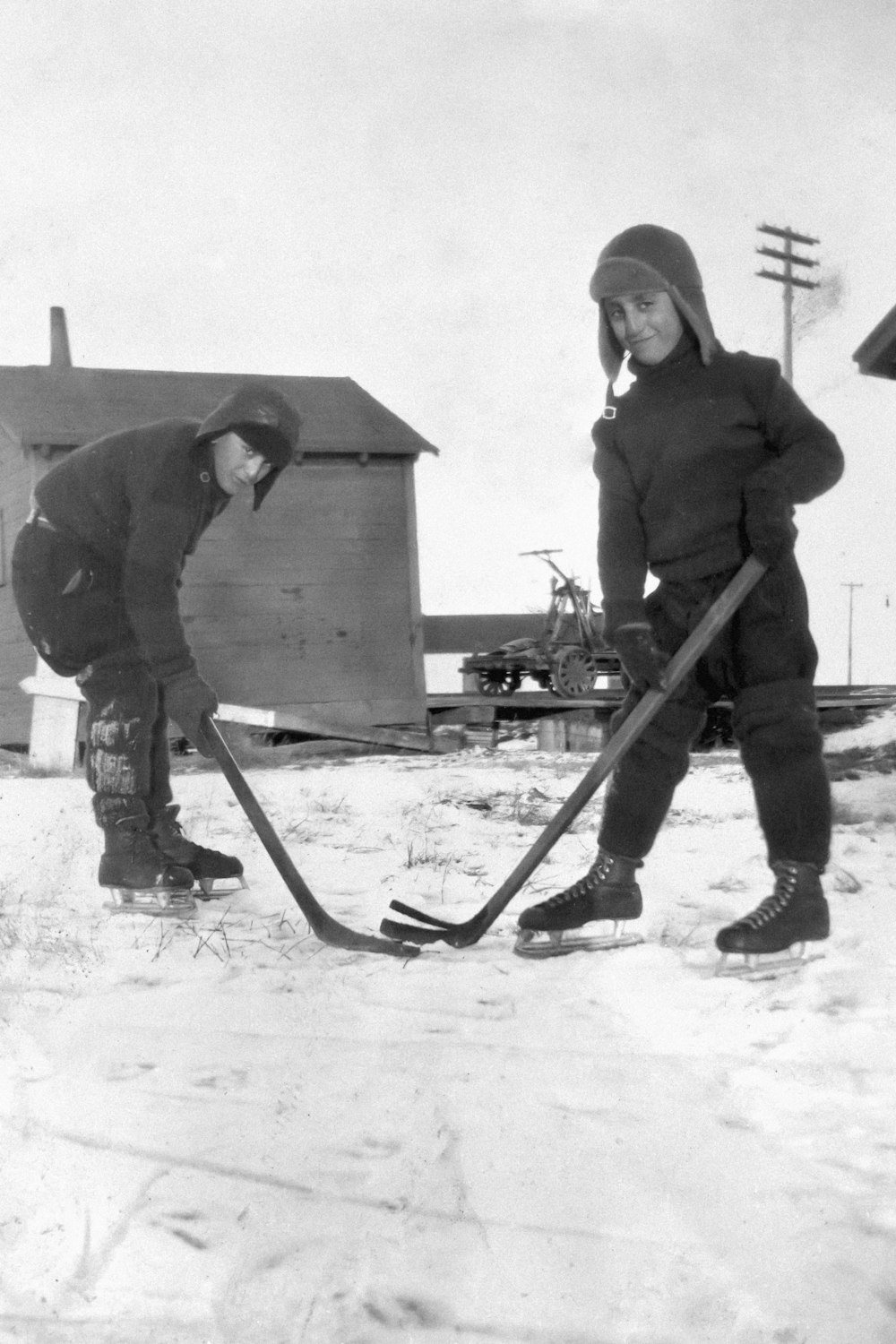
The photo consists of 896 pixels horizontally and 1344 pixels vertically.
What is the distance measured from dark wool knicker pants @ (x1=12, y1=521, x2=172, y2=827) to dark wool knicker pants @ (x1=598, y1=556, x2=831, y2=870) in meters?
0.96

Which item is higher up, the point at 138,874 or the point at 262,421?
the point at 262,421

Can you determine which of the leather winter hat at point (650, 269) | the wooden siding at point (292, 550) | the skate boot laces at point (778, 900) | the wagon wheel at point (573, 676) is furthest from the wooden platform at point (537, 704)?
the leather winter hat at point (650, 269)

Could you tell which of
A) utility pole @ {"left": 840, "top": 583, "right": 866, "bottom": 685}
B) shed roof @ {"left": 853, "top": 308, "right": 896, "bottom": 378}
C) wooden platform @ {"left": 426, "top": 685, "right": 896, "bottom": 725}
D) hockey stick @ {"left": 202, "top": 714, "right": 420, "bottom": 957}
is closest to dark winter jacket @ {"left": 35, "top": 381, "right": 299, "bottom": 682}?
hockey stick @ {"left": 202, "top": 714, "right": 420, "bottom": 957}

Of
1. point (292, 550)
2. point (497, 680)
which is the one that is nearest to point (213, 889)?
point (292, 550)

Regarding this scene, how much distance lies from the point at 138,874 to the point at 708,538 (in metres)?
1.26

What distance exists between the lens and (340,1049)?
1612mm

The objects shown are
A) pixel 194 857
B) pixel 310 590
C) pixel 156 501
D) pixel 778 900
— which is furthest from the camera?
pixel 310 590

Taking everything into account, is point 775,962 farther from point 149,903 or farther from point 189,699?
point 149,903

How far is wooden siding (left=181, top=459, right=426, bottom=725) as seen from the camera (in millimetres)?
3842

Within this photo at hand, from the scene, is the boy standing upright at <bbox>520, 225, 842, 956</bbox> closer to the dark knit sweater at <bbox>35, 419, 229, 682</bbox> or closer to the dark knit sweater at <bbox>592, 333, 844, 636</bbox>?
the dark knit sweater at <bbox>592, 333, 844, 636</bbox>

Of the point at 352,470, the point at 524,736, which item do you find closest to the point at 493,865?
the point at 352,470

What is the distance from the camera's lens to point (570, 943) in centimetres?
195

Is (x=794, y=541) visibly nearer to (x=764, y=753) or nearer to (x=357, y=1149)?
(x=764, y=753)

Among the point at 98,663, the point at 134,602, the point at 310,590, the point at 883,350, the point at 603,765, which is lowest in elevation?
the point at 603,765
